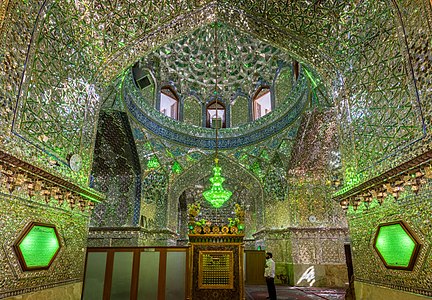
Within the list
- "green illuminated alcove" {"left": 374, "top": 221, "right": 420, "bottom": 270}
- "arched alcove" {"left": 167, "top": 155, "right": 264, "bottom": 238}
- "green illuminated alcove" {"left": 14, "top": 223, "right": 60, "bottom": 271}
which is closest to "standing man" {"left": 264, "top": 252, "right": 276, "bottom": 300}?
"green illuminated alcove" {"left": 374, "top": 221, "right": 420, "bottom": 270}

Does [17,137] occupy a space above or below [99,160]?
below

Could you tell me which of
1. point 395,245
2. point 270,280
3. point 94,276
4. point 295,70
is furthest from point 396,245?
point 295,70

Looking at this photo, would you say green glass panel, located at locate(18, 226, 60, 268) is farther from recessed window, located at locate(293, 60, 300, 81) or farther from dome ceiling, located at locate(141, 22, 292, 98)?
recessed window, located at locate(293, 60, 300, 81)

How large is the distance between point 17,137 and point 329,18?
3818 millimetres

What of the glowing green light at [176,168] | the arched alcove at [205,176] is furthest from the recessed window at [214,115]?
the glowing green light at [176,168]

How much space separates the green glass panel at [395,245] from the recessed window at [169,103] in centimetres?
772

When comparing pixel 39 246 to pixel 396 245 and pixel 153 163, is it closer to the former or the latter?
pixel 396 245

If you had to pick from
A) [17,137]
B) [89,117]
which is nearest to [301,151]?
[89,117]

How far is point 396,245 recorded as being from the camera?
2.86 metres

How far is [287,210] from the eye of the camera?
8.78 metres

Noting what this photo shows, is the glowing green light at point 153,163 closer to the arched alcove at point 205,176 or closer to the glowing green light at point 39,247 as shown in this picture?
the arched alcove at point 205,176

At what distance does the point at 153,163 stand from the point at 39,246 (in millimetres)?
6073

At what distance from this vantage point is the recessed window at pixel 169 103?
32.6 feet

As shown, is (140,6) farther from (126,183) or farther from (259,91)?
(259,91)
